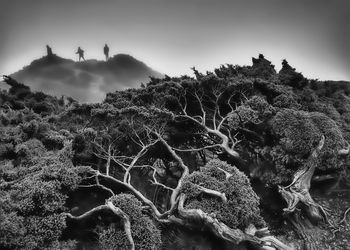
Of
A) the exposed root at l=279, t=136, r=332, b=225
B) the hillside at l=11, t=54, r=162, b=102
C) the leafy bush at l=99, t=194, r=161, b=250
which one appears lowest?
the leafy bush at l=99, t=194, r=161, b=250

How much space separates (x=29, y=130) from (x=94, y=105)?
4.38m

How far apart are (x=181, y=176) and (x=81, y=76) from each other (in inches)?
2502

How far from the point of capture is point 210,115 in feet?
73.6

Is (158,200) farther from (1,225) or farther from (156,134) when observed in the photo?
(1,225)

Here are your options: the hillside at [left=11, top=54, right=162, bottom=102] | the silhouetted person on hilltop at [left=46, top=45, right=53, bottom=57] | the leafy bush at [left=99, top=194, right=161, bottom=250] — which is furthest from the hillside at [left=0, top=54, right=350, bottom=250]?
the silhouetted person on hilltop at [left=46, top=45, right=53, bottom=57]

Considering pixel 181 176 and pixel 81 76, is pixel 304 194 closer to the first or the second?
pixel 181 176

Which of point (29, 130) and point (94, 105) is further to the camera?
point (94, 105)

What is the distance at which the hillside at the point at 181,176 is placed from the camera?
11164mm

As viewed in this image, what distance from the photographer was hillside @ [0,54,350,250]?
1116cm

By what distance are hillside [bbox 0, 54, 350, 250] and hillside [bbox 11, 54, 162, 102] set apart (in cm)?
4810

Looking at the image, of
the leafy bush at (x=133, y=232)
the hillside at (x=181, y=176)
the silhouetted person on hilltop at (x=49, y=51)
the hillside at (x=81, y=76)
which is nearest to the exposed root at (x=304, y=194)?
the hillside at (x=181, y=176)

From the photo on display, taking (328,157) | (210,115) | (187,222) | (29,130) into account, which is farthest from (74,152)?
(328,157)

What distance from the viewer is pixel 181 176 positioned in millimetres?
15945

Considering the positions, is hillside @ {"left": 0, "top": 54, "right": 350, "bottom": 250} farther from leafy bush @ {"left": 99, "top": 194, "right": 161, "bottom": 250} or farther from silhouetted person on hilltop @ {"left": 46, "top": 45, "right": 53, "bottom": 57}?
silhouetted person on hilltop @ {"left": 46, "top": 45, "right": 53, "bottom": 57}
